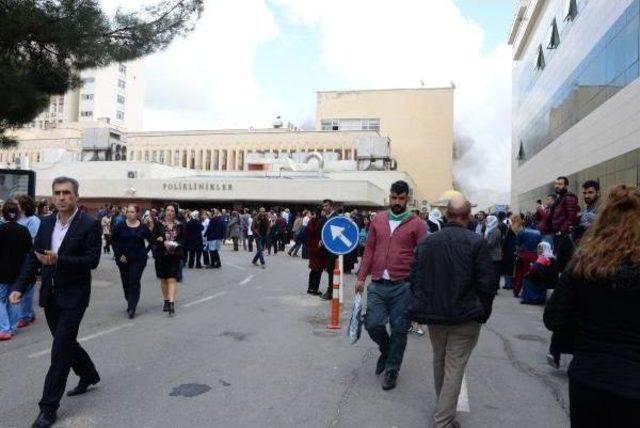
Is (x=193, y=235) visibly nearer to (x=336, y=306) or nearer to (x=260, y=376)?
(x=336, y=306)

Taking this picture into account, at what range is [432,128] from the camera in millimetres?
71750

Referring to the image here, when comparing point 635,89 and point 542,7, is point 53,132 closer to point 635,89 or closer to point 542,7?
point 542,7

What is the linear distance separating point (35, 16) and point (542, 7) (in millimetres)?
39992

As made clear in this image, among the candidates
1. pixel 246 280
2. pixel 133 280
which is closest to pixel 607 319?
pixel 133 280

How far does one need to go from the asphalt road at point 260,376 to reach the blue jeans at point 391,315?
15.1 inches

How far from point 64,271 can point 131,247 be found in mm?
4941

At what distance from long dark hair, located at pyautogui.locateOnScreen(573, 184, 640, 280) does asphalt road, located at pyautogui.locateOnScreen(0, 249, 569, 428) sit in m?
2.45

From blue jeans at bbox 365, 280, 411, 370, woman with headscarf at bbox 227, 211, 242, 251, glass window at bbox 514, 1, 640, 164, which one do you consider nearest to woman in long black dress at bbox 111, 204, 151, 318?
blue jeans at bbox 365, 280, 411, 370

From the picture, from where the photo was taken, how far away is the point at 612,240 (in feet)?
8.52

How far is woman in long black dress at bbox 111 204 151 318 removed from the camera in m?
9.32

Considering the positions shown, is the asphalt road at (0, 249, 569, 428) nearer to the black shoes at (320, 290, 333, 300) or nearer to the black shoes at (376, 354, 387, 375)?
the black shoes at (376, 354, 387, 375)

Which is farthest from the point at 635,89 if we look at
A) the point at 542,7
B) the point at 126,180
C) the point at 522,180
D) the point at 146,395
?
the point at 126,180

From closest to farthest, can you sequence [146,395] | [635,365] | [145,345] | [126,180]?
[635,365]
[146,395]
[145,345]
[126,180]

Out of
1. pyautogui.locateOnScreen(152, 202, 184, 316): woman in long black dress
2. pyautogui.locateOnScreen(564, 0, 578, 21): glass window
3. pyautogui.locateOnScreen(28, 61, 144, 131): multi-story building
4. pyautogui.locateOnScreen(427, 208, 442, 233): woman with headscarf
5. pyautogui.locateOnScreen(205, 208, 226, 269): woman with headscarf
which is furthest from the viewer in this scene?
pyautogui.locateOnScreen(28, 61, 144, 131): multi-story building
